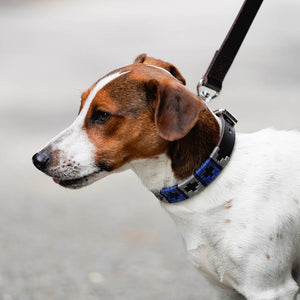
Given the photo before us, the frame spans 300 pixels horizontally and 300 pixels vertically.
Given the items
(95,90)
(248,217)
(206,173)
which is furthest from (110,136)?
→ (248,217)

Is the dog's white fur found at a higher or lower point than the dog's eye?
lower

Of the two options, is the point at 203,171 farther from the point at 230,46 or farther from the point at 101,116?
the point at 230,46

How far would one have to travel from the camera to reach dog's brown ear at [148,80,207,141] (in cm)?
254

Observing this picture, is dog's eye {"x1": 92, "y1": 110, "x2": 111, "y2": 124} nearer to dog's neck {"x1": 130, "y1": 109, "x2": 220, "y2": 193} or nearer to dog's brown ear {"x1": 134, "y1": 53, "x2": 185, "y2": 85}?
dog's neck {"x1": 130, "y1": 109, "x2": 220, "y2": 193}

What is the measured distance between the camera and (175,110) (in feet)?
8.38

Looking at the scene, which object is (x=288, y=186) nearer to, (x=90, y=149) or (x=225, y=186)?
(x=225, y=186)

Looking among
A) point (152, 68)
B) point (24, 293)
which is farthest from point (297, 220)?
point (24, 293)

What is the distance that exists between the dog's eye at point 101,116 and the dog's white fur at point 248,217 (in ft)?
0.73

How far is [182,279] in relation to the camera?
4660 mm

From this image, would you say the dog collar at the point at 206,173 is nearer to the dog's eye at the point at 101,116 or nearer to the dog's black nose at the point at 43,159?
the dog's eye at the point at 101,116

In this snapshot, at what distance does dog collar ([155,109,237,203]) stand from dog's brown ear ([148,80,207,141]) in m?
0.19

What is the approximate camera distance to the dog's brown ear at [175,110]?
2535 millimetres

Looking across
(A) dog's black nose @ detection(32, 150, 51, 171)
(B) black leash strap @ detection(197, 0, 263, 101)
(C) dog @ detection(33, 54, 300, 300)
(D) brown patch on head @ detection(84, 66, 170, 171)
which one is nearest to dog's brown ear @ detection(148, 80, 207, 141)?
(C) dog @ detection(33, 54, 300, 300)

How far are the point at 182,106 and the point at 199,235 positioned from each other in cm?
57
